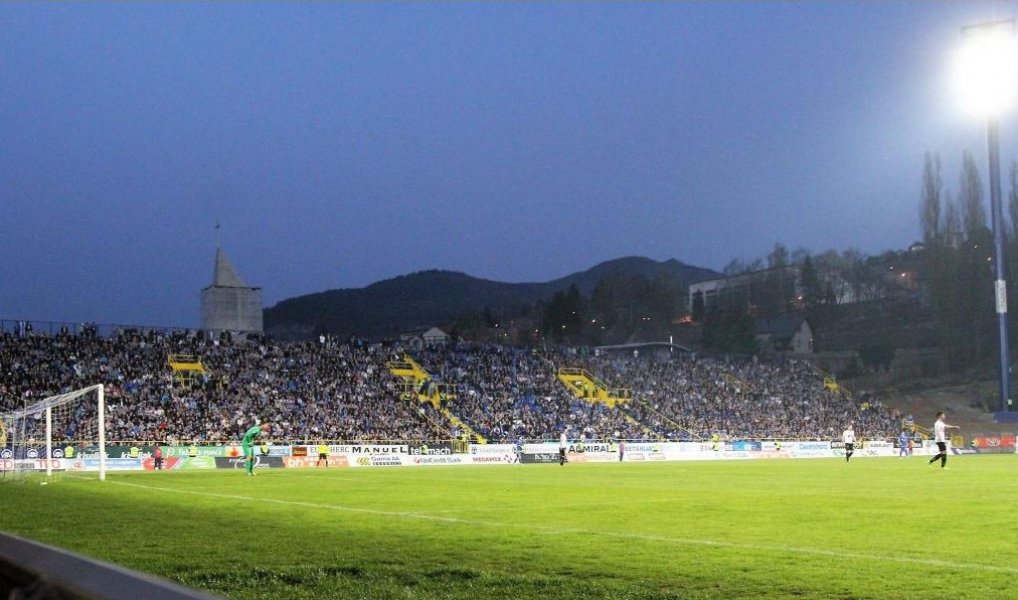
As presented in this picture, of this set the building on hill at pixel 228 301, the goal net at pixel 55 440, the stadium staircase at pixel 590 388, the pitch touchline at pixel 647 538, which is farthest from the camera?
the building on hill at pixel 228 301

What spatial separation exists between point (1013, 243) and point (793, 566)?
104390 mm

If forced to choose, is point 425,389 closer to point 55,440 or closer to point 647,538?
point 55,440

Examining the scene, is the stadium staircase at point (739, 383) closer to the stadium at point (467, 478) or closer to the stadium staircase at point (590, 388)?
the stadium at point (467, 478)

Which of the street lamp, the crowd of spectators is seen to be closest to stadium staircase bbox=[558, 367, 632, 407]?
the crowd of spectators

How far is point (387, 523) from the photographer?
55.3 ft

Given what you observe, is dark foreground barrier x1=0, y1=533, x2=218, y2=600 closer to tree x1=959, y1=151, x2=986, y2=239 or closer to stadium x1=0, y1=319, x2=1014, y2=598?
stadium x1=0, y1=319, x2=1014, y2=598

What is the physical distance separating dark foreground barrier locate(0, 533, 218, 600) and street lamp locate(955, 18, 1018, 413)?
3401 cm

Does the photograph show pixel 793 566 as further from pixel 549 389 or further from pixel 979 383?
pixel 979 383

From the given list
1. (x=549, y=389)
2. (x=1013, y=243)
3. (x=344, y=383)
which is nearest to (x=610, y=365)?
(x=549, y=389)

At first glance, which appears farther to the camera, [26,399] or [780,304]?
[780,304]

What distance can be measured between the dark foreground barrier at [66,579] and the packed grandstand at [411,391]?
46.9m

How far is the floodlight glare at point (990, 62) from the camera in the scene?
36.0 metres

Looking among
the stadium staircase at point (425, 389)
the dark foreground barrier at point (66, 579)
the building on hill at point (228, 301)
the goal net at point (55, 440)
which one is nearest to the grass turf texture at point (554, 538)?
the dark foreground barrier at point (66, 579)

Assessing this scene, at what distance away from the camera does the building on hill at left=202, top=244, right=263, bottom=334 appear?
8456 cm
